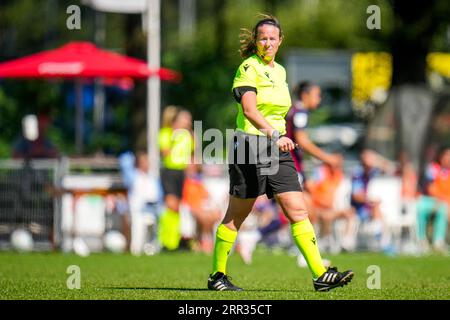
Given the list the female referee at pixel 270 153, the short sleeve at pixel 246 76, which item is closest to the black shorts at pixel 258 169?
the female referee at pixel 270 153

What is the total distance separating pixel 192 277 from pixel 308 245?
2.80 metres

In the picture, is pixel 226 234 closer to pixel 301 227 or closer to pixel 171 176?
pixel 301 227

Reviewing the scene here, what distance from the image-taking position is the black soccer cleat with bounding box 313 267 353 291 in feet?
33.3

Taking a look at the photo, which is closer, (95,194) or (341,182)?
(95,194)

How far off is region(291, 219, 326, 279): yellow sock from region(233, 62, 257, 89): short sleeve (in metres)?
1.23

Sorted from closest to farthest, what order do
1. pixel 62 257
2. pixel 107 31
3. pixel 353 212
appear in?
pixel 62 257 < pixel 353 212 < pixel 107 31

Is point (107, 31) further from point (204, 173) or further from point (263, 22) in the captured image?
point (263, 22)

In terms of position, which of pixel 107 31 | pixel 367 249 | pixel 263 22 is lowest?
pixel 367 249

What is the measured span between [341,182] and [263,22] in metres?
10.4

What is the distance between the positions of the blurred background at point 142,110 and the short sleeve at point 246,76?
2.73 meters

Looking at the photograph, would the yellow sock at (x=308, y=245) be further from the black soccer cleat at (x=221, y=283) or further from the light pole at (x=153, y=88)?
the light pole at (x=153, y=88)

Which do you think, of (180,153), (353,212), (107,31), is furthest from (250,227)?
(107,31)

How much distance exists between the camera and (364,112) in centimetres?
3297

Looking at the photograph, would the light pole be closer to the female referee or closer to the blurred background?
the blurred background
